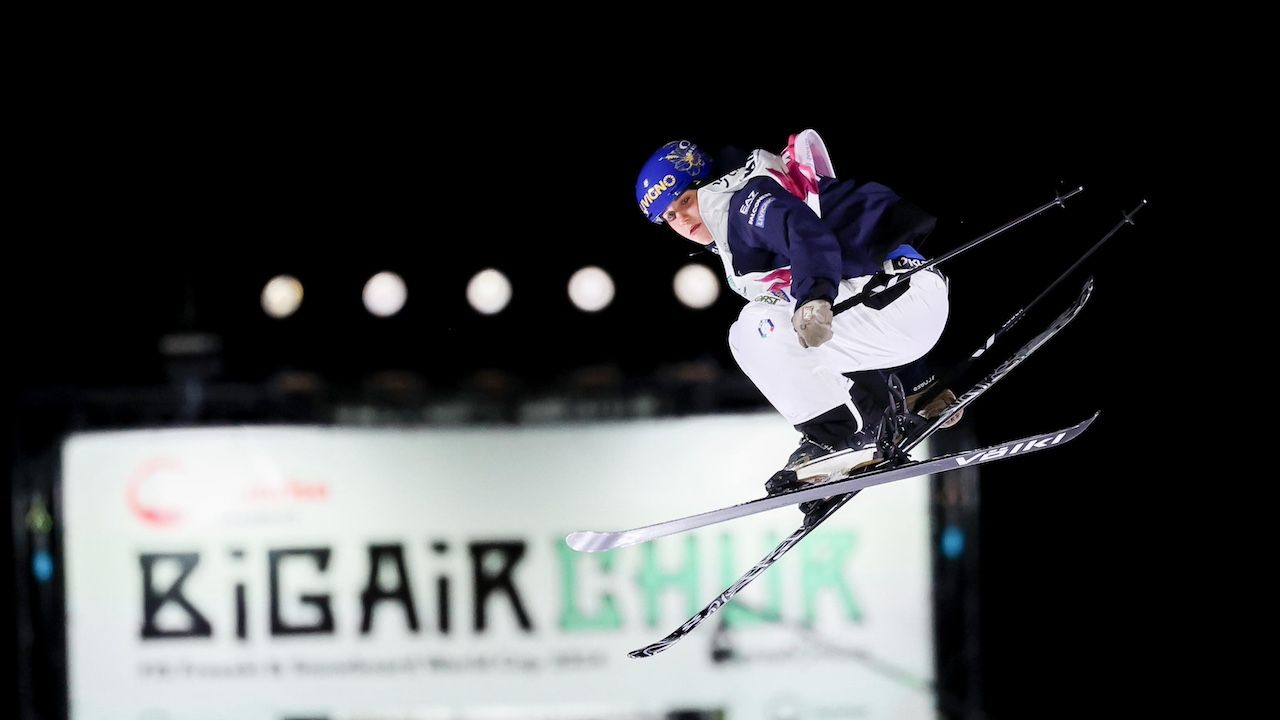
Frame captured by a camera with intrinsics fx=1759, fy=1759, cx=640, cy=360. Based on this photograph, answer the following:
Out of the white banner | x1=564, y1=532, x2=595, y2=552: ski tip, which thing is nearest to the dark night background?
the white banner

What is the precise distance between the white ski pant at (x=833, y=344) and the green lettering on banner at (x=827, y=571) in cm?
443

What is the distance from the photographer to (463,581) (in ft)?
32.0

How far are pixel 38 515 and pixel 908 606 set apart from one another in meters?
4.72

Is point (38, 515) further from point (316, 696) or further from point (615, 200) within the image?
point (615, 200)

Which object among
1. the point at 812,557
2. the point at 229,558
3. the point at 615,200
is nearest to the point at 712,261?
the point at 615,200

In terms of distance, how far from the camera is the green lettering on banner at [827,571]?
964 cm

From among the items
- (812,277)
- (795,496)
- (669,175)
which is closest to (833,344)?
(795,496)

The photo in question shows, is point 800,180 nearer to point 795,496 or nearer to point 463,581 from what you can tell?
point 795,496

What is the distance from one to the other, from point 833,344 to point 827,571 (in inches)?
185

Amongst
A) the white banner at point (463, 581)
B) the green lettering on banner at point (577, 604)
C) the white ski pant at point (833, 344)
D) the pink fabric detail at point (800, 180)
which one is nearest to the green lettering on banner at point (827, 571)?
the white banner at point (463, 581)

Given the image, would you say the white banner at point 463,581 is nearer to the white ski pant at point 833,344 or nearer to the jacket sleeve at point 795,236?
the white ski pant at point 833,344

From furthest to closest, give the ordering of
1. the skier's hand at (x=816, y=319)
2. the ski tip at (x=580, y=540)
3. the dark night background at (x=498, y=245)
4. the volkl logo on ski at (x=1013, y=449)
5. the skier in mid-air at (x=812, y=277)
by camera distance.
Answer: the dark night background at (x=498, y=245)
the volkl logo on ski at (x=1013, y=449)
the ski tip at (x=580, y=540)
the skier in mid-air at (x=812, y=277)
the skier's hand at (x=816, y=319)

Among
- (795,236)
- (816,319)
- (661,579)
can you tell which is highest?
(795,236)

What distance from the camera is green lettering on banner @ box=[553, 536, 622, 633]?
32.0 ft
